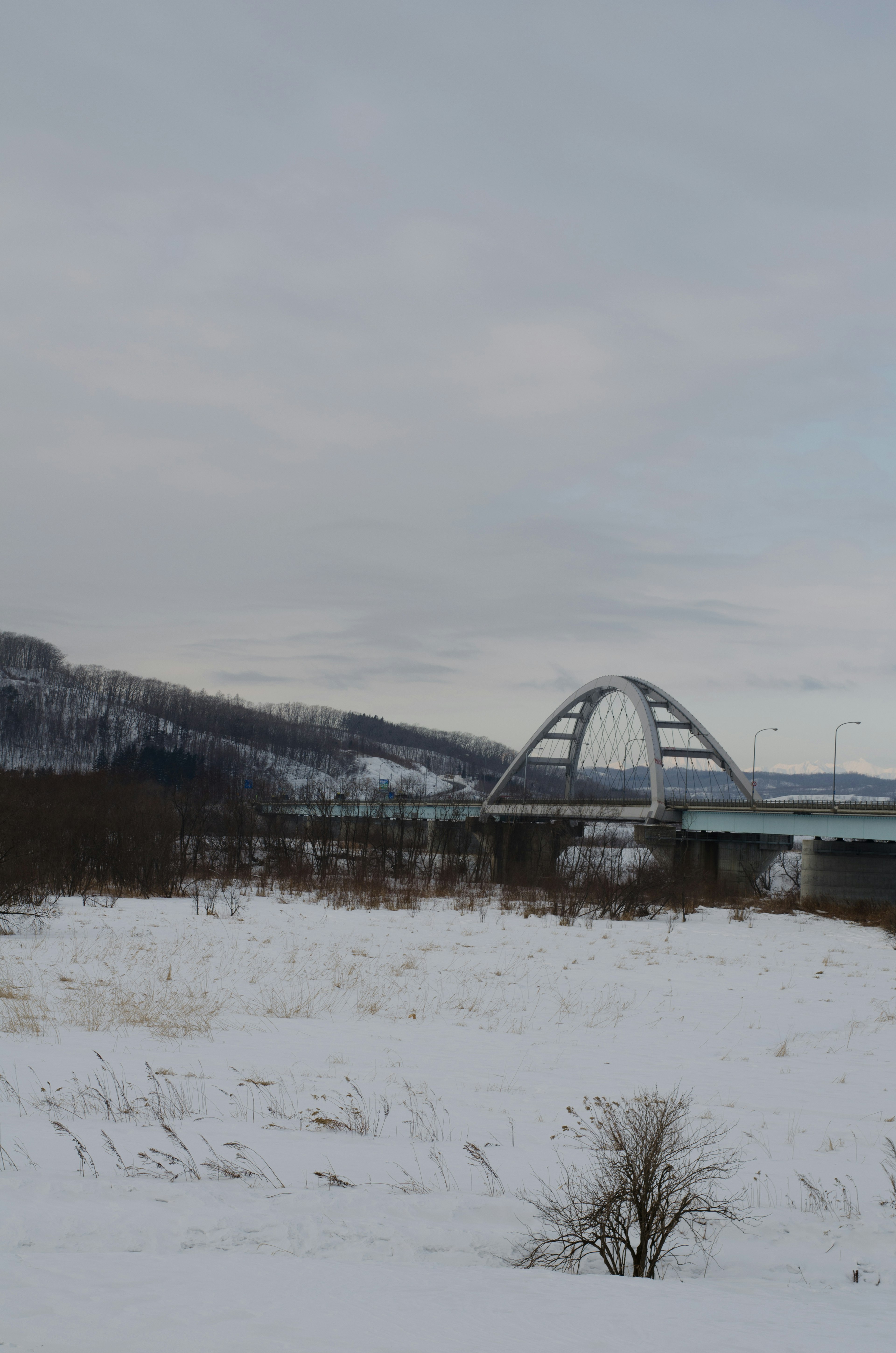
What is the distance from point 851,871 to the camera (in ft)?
182

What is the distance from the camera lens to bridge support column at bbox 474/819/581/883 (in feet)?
161

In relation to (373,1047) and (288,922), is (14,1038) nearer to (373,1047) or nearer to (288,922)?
(373,1047)

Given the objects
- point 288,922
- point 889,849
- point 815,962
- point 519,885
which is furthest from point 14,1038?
point 889,849

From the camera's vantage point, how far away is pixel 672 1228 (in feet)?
18.8

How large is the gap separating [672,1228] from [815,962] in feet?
69.0

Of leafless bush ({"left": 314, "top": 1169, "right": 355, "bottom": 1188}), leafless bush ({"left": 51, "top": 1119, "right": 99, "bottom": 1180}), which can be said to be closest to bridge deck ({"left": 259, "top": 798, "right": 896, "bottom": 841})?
leafless bush ({"left": 51, "top": 1119, "right": 99, "bottom": 1180})

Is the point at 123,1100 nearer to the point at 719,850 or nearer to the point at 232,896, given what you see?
the point at 232,896

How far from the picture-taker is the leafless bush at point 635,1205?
5586 mm

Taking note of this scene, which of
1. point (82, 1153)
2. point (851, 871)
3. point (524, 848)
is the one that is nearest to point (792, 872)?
point (851, 871)

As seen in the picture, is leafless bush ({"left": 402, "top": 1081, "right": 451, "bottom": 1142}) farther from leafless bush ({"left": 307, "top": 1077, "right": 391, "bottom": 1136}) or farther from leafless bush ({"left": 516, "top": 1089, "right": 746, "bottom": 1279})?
leafless bush ({"left": 516, "top": 1089, "right": 746, "bottom": 1279})

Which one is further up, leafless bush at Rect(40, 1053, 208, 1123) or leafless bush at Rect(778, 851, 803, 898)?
leafless bush at Rect(40, 1053, 208, 1123)

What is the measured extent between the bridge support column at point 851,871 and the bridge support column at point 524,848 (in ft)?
51.6

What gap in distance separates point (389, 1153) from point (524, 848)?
5450 centimetres

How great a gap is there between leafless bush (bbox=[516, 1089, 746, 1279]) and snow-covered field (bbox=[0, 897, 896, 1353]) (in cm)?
19
